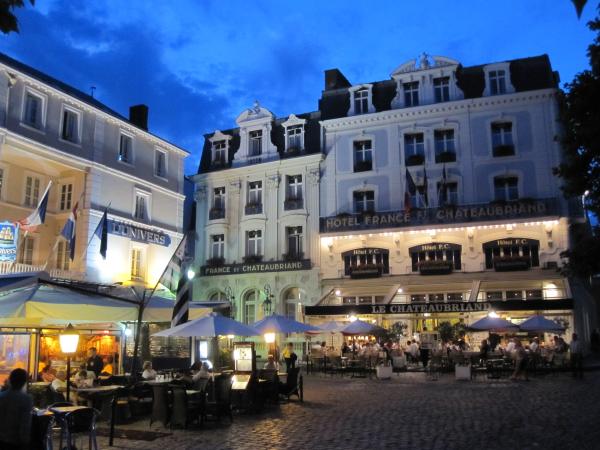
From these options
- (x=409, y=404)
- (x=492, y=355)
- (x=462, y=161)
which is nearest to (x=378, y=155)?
(x=462, y=161)

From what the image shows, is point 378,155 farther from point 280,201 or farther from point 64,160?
point 64,160

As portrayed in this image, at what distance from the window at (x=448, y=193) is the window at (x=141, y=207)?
46.6 ft

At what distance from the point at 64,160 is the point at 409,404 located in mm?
17752

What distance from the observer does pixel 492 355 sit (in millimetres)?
21734

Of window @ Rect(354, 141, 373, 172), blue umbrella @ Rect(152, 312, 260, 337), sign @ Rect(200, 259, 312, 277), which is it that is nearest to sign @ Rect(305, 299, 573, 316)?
sign @ Rect(200, 259, 312, 277)

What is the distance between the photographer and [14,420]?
6.11 m

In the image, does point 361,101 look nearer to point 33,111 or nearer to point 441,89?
point 441,89

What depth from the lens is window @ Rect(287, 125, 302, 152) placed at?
31733mm

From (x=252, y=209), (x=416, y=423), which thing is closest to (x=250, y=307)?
(x=252, y=209)

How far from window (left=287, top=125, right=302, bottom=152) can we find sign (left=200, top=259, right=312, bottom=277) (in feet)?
20.2

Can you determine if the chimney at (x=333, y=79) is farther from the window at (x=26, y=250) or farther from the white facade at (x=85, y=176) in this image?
the window at (x=26, y=250)

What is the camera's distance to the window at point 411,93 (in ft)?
96.5

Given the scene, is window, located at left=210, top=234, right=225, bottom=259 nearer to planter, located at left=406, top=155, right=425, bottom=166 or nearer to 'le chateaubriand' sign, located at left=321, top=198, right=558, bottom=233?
'le chateaubriand' sign, located at left=321, top=198, right=558, bottom=233

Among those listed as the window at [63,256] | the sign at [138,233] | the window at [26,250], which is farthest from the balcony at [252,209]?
the window at [26,250]
